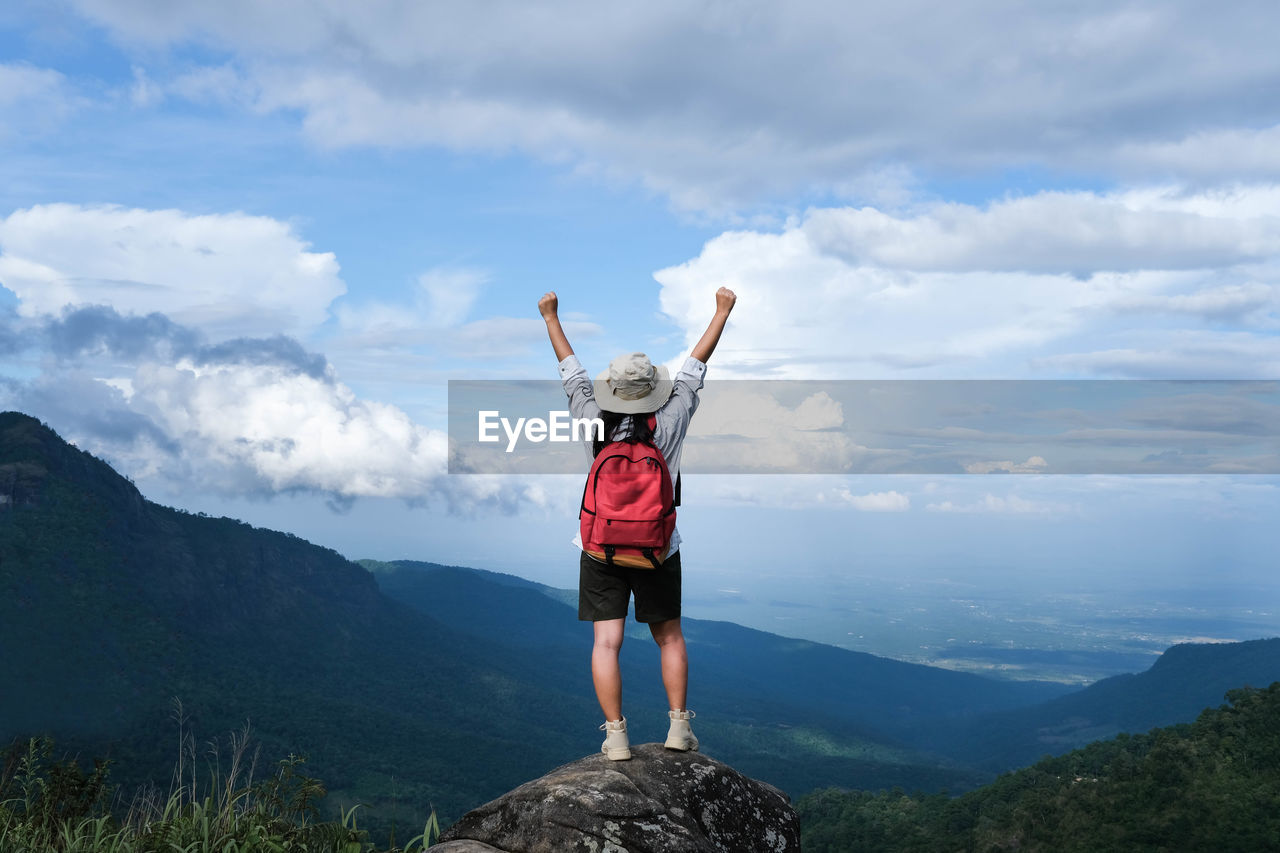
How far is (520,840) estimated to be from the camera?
5379 mm

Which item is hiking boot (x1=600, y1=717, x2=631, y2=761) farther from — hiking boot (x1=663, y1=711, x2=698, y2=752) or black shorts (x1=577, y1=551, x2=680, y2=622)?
black shorts (x1=577, y1=551, x2=680, y2=622)

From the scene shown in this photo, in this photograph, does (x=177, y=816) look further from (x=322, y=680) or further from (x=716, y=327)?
(x=322, y=680)

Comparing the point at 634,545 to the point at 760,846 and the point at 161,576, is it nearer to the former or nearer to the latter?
the point at 760,846

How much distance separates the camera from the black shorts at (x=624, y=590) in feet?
20.6

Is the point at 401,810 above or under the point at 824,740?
above

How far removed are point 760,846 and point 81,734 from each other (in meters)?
91.3

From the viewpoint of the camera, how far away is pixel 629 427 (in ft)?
20.4

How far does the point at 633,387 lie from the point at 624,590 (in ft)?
4.69

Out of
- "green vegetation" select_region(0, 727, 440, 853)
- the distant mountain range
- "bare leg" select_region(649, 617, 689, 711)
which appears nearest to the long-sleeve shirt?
"bare leg" select_region(649, 617, 689, 711)

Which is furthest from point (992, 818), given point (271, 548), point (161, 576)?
point (271, 548)

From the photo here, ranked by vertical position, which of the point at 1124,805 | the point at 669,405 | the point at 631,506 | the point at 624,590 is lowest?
the point at 1124,805

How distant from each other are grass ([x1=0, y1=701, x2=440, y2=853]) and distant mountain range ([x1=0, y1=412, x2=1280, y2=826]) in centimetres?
6487

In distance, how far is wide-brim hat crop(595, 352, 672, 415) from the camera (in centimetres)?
616

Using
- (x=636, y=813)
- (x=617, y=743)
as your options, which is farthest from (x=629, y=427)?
(x=636, y=813)
